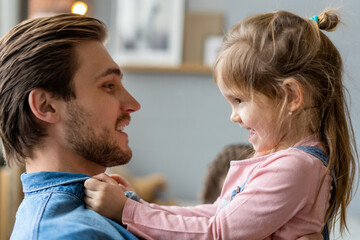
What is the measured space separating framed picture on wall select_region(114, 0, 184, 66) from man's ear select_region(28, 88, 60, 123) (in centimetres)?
342

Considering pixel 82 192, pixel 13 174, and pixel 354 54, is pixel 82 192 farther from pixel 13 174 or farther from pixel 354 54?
pixel 13 174

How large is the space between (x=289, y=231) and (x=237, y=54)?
437 mm

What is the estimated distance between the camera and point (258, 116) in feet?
4.18

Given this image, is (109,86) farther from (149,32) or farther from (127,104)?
(149,32)

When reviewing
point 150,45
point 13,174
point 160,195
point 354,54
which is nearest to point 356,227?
point 354,54

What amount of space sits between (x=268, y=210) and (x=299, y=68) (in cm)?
34

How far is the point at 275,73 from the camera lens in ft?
4.14

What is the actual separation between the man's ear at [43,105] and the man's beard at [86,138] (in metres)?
0.04

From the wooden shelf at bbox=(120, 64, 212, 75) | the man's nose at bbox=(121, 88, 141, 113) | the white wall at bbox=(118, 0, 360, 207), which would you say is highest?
the man's nose at bbox=(121, 88, 141, 113)

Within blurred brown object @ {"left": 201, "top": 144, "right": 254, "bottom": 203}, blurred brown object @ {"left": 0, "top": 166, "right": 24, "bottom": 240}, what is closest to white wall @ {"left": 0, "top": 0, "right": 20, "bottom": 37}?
blurred brown object @ {"left": 0, "top": 166, "right": 24, "bottom": 240}

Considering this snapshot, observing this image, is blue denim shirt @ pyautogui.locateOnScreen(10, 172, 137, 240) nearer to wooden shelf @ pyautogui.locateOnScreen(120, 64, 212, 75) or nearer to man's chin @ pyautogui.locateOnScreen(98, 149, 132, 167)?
man's chin @ pyautogui.locateOnScreen(98, 149, 132, 167)

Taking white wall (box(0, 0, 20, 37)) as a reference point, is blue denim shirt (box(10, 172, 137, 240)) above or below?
below

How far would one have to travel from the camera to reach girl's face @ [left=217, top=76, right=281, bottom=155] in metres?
1.27

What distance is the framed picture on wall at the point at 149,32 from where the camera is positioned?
484 cm
